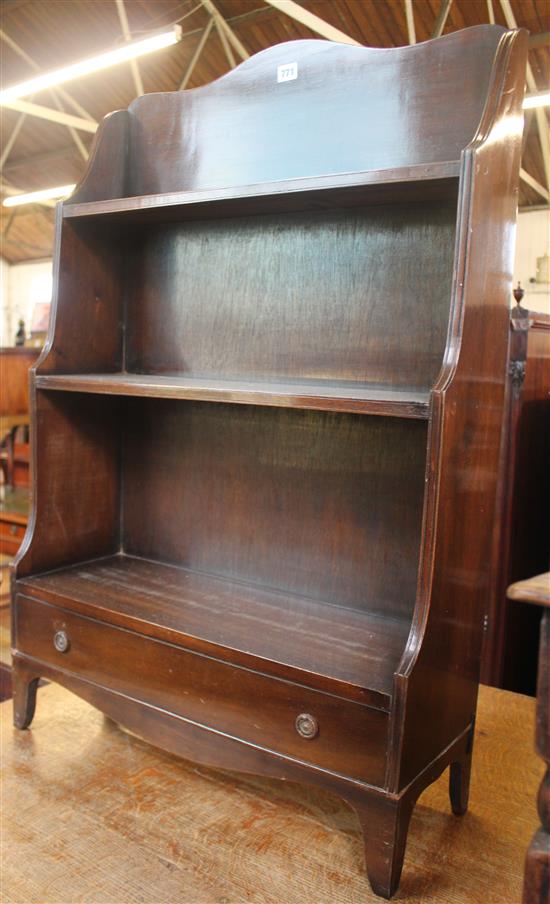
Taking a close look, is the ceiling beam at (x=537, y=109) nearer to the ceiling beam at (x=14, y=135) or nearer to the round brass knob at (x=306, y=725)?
the round brass knob at (x=306, y=725)

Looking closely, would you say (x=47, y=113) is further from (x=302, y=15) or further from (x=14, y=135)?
(x=302, y=15)

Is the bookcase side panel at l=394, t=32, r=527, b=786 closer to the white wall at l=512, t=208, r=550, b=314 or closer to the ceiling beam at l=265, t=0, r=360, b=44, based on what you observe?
the ceiling beam at l=265, t=0, r=360, b=44

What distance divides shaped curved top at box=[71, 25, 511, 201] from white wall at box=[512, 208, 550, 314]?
349 inches

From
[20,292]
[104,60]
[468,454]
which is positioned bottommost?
[468,454]

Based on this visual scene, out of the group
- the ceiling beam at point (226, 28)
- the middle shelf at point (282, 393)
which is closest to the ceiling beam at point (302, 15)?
the ceiling beam at point (226, 28)

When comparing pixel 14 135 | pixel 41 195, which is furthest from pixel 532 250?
pixel 14 135

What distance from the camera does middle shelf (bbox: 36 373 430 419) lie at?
137cm

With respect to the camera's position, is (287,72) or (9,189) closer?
(287,72)

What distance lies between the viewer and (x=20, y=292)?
17.0 meters

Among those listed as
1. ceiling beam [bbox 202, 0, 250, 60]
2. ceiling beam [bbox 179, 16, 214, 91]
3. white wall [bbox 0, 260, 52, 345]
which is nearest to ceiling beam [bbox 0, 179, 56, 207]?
white wall [bbox 0, 260, 52, 345]

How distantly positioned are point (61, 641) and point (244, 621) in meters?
0.50

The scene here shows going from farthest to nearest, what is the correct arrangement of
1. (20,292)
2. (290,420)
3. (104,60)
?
(20,292), (104,60), (290,420)

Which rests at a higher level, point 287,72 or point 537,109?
point 537,109

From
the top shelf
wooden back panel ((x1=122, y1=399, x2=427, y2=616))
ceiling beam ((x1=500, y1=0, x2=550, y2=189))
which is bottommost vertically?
wooden back panel ((x1=122, y1=399, x2=427, y2=616))
